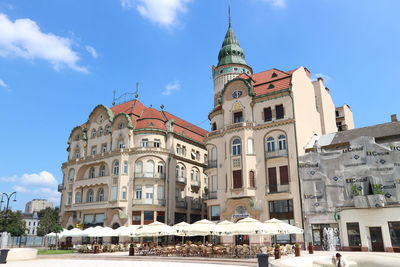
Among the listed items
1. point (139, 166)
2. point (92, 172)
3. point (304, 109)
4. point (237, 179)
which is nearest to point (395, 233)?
point (237, 179)

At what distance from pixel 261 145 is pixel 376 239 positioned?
14264 millimetres

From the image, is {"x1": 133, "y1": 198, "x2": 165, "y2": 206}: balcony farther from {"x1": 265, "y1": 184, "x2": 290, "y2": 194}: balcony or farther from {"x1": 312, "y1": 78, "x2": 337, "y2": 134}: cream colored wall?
{"x1": 312, "y1": 78, "x2": 337, "y2": 134}: cream colored wall

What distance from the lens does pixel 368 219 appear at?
96.8ft

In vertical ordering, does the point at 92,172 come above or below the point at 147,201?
above

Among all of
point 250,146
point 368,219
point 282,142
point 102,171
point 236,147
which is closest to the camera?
point 368,219

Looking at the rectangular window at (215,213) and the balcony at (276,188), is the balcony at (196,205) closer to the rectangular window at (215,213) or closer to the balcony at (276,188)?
the rectangular window at (215,213)

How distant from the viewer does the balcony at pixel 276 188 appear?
35.6m

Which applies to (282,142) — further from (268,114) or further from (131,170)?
(131,170)

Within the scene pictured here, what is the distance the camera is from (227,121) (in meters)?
41.3

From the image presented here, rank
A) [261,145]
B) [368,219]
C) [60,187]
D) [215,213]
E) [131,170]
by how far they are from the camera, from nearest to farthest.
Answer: [368,219], [261,145], [215,213], [131,170], [60,187]

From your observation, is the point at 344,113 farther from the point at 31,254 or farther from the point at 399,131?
the point at 31,254

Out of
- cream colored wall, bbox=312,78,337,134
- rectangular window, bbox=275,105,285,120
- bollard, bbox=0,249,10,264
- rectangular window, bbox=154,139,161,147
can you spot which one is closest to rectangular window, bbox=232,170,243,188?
rectangular window, bbox=275,105,285,120

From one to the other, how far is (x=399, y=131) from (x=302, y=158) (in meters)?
9.32

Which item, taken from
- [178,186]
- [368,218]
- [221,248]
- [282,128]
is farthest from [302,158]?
[178,186]
